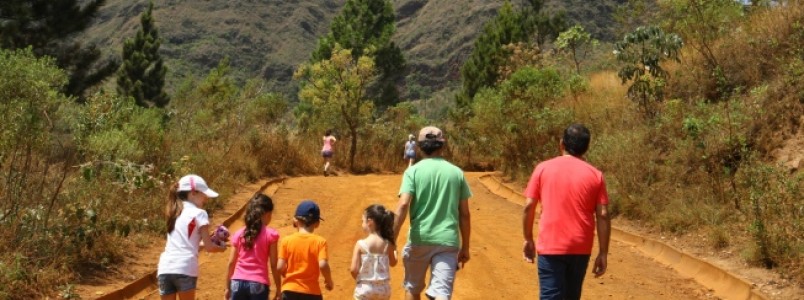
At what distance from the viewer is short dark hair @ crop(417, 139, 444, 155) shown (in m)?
6.14

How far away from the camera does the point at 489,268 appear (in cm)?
1130

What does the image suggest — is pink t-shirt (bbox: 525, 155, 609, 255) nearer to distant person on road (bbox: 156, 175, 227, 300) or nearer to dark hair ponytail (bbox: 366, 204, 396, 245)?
dark hair ponytail (bbox: 366, 204, 396, 245)

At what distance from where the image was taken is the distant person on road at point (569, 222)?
5.81 metres

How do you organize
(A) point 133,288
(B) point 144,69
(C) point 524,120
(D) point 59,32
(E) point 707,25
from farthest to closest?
(B) point 144,69, (D) point 59,32, (C) point 524,120, (E) point 707,25, (A) point 133,288

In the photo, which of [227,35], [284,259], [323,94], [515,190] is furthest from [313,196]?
[227,35]

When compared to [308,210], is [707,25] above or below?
above

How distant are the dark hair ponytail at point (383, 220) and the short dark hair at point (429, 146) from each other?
52 centimetres

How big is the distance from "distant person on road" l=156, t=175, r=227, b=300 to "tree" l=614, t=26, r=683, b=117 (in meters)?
12.9

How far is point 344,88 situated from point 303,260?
92.7 feet

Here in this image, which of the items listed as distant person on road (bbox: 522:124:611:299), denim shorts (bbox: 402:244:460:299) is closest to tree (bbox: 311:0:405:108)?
denim shorts (bbox: 402:244:460:299)

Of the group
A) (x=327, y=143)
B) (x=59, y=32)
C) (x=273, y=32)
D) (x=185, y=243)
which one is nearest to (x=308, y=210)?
(x=185, y=243)

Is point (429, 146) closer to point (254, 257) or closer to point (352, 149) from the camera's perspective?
point (254, 257)

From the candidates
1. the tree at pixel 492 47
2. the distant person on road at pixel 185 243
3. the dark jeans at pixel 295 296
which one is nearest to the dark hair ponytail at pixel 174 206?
the distant person on road at pixel 185 243

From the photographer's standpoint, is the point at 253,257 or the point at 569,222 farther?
the point at 253,257
